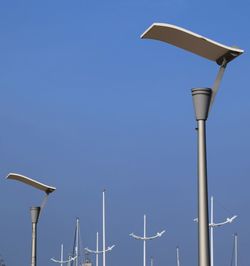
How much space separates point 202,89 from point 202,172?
115 cm

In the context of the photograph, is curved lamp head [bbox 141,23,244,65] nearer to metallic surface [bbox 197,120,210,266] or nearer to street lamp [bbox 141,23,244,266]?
street lamp [bbox 141,23,244,266]

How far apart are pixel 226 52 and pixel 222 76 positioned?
379mm

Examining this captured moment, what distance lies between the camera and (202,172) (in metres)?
12.0

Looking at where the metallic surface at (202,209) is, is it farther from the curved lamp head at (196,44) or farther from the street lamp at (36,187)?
the street lamp at (36,187)

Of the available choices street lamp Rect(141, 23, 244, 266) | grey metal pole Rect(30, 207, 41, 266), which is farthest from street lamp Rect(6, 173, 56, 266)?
street lamp Rect(141, 23, 244, 266)

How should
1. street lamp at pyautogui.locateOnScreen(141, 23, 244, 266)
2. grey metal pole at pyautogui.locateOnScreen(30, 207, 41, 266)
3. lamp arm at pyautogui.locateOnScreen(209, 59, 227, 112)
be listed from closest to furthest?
street lamp at pyautogui.locateOnScreen(141, 23, 244, 266)
lamp arm at pyautogui.locateOnScreen(209, 59, 227, 112)
grey metal pole at pyautogui.locateOnScreen(30, 207, 41, 266)

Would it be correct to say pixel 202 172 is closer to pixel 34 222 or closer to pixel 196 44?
pixel 196 44

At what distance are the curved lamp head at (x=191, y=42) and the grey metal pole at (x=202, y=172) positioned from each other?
0.60 metres

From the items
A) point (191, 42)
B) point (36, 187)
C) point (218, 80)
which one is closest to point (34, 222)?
point (36, 187)

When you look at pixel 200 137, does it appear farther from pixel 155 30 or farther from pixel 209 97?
pixel 155 30

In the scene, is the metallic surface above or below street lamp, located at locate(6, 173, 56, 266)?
below

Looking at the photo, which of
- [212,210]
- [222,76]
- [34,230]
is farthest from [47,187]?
[212,210]

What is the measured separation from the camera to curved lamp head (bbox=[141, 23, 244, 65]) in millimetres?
12188

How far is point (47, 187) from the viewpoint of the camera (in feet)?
81.8
